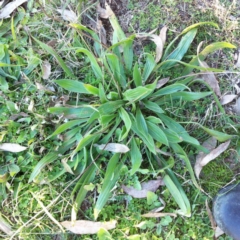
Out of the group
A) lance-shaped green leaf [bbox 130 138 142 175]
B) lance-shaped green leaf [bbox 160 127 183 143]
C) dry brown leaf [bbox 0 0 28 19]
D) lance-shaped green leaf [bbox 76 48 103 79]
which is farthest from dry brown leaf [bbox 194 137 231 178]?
dry brown leaf [bbox 0 0 28 19]

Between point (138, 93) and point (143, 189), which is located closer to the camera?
point (138, 93)

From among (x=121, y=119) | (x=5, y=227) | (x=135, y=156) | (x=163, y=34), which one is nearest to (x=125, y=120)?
(x=121, y=119)

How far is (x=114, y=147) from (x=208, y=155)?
1.48ft

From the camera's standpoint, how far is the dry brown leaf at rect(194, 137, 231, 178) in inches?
70.3

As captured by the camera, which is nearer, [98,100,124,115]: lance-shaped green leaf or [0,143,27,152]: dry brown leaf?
[98,100,124,115]: lance-shaped green leaf

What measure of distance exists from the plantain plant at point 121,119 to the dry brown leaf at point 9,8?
0.31 metres

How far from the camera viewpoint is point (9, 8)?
1.97 meters

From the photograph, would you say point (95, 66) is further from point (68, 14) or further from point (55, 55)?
point (68, 14)

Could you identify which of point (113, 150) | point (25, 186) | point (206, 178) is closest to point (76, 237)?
point (25, 186)

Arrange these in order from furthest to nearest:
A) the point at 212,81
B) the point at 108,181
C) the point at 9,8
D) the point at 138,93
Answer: the point at 9,8 → the point at 212,81 → the point at 108,181 → the point at 138,93

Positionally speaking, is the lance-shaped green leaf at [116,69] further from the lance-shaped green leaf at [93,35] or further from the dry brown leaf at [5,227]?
the dry brown leaf at [5,227]

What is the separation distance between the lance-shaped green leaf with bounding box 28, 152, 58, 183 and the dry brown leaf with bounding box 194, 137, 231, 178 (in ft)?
2.26

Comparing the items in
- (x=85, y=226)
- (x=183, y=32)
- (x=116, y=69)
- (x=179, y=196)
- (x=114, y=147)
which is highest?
(x=183, y=32)

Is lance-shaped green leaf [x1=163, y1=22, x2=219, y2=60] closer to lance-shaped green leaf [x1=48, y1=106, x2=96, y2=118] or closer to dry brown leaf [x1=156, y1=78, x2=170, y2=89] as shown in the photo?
dry brown leaf [x1=156, y1=78, x2=170, y2=89]
